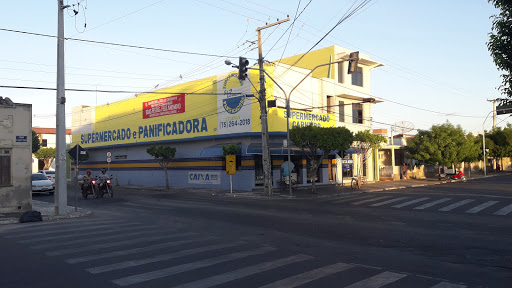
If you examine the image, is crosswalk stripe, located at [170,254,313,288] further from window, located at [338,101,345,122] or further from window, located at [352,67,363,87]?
window, located at [352,67,363,87]

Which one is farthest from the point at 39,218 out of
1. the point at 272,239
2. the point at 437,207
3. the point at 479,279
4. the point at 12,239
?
the point at 437,207

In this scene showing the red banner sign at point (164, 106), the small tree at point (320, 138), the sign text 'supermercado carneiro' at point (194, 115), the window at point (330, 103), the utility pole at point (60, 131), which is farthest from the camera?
the window at point (330, 103)

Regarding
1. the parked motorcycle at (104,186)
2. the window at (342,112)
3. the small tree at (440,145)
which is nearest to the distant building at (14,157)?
the parked motorcycle at (104,186)

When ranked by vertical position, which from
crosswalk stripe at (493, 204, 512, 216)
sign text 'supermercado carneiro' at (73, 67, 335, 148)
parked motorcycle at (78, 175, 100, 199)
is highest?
sign text 'supermercado carneiro' at (73, 67, 335, 148)

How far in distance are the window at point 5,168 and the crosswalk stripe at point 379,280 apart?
16.3 m

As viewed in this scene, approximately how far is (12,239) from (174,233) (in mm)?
→ 4359

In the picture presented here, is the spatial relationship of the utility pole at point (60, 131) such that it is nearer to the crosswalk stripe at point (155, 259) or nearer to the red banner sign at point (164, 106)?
the crosswalk stripe at point (155, 259)

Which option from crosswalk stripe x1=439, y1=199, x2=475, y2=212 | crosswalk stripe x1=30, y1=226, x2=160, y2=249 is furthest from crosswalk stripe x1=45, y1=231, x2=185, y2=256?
crosswalk stripe x1=439, y1=199, x2=475, y2=212

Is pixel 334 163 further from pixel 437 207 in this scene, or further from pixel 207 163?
pixel 437 207

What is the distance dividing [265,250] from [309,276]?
7.56 ft

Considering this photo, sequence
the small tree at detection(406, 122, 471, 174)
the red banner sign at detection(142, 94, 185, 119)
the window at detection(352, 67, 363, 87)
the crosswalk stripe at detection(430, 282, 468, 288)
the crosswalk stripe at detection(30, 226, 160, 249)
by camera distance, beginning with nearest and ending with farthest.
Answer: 1. the crosswalk stripe at detection(430, 282, 468, 288)
2. the crosswalk stripe at detection(30, 226, 160, 249)
3. the red banner sign at detection(142, 94, 185, 119)
4. the window at detection(352, 67, 363, 87)
5. the small tree at detection(406, 122, 471, 174)

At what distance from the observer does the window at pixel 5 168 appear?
1720cm

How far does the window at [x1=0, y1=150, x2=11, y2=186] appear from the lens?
17.2 meters

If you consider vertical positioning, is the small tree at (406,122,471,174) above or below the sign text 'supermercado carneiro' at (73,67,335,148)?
below
